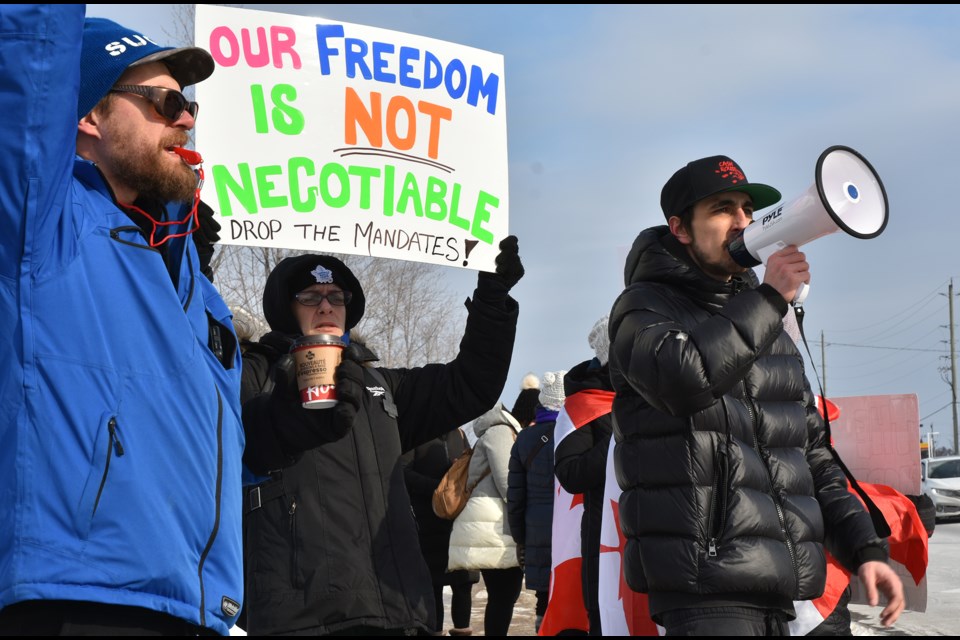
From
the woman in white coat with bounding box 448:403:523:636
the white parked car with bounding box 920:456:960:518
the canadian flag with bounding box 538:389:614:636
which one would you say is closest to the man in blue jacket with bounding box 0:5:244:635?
the canadian flag with bounding box 538:389:614:636

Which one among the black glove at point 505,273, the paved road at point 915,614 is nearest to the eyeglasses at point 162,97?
the black glove at point 505,273

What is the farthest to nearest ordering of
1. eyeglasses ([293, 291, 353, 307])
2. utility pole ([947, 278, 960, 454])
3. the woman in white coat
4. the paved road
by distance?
utility pole ([947, 278, 960, 454]), the paved road, the woman in white coat, eyeglasses ([293, 291, 353, 307])

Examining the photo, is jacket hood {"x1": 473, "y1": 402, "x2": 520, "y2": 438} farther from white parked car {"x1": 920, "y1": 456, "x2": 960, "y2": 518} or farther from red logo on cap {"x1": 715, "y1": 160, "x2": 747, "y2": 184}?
white parked car {"x1": 920, "y1": 456, "x2": 960, "y2": 518}

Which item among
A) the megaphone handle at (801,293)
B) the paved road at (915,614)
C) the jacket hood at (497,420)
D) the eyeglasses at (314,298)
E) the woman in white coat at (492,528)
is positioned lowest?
the paved road at (915,614)

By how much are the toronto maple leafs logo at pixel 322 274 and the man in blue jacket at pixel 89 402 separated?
5.48 ft

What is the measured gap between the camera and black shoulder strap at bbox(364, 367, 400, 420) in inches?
158

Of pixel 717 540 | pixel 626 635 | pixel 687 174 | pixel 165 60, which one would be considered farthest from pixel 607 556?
pixel 165 60

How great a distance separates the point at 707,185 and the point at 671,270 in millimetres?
334

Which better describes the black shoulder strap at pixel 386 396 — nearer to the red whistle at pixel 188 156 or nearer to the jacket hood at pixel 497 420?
the red whistle at pixel 188 156

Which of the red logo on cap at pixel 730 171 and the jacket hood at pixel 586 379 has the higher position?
the red logo on cap at pixel 730 171

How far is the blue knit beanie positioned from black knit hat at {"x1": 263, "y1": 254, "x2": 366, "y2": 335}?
1484mm

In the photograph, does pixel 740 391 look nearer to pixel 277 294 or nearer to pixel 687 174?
pixel 687 174

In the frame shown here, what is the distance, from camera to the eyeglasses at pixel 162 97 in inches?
99.7

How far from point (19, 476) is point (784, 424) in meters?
2.23
